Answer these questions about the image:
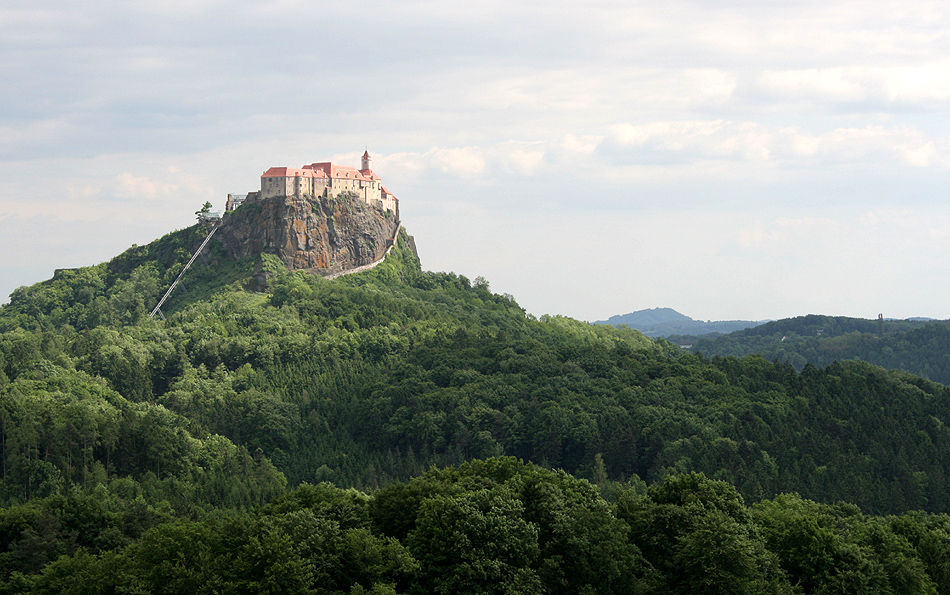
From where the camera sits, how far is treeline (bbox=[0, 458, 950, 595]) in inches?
2586

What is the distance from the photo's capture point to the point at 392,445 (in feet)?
483

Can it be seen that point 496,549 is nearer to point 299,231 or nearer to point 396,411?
point 396,411

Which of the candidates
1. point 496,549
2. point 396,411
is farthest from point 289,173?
point 496,549

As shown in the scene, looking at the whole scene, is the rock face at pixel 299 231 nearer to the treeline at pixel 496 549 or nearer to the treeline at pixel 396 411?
the treeline at pixel 396 411

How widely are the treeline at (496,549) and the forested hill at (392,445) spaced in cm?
19

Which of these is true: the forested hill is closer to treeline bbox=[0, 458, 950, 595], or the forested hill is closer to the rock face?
treeline bbox=[0, 458, 950, 595]

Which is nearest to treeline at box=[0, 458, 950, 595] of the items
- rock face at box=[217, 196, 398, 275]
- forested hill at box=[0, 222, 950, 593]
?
forested hill at box=[0, 222, 950, 593]

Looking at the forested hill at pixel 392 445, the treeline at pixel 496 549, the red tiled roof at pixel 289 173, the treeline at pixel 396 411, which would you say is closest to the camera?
the treeline at pixel 496 549

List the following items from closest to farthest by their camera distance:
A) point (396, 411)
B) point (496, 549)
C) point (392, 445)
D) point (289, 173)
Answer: point (496, 549)
point (392, 445)
point (396, 411)
point (289, 173)

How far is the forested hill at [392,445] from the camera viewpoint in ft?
225

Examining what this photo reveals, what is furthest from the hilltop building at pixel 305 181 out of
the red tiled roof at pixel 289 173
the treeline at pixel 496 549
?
A: the treeline at pixel 496 549

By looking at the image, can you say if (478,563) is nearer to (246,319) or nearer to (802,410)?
(802,410)

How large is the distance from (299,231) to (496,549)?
13097 centimetres

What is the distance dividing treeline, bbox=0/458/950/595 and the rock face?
114 m
